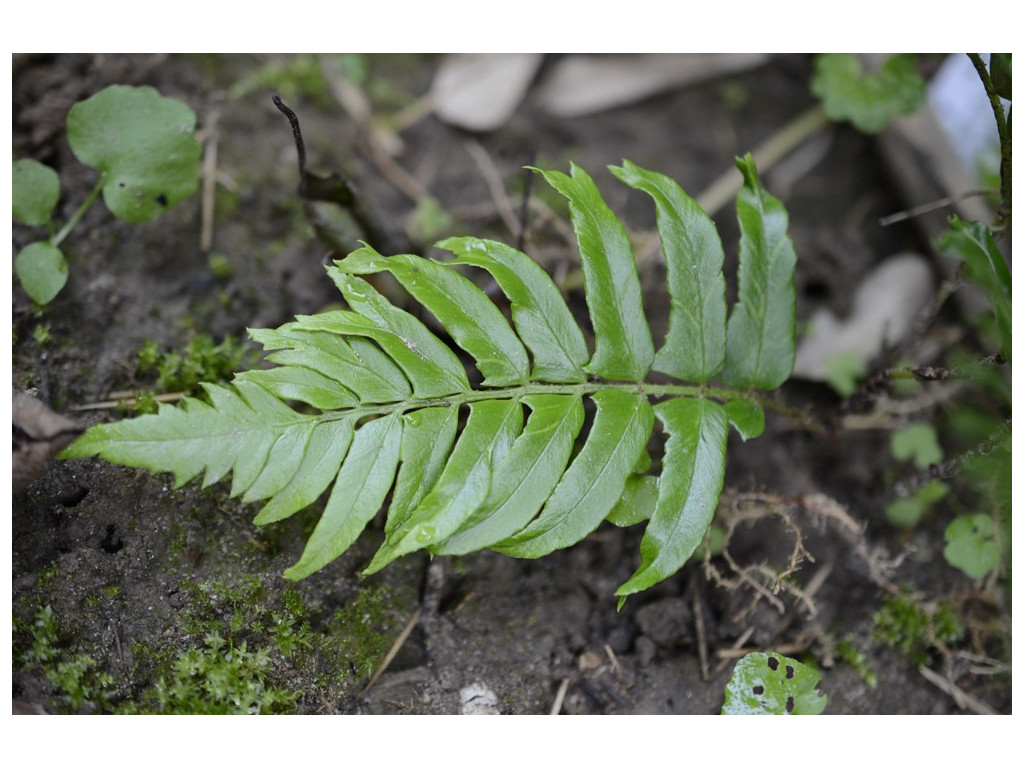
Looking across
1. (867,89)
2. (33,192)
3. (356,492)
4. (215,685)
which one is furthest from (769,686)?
(33,192)

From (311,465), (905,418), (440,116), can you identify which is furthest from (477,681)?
(440,116)

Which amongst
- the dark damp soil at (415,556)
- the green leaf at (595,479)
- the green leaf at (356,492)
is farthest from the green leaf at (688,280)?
the green leaf at (356,492)

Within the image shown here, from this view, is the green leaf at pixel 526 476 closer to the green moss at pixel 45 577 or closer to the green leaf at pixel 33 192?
the green moss at pixel 45 577

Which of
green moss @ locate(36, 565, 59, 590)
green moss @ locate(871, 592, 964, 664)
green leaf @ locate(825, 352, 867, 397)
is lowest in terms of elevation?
green moss @ locate(36, 565, 59, 590)

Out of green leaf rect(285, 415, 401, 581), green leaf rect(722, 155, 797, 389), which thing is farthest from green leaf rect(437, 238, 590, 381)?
green leaf rect(722, 155, 797, 389)

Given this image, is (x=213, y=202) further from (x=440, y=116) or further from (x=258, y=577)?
(x=258, y=577)

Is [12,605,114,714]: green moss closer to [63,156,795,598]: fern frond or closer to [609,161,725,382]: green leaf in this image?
[63,156,795,598]: fern frond

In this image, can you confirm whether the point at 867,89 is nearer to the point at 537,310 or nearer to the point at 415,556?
the point at 537,310
